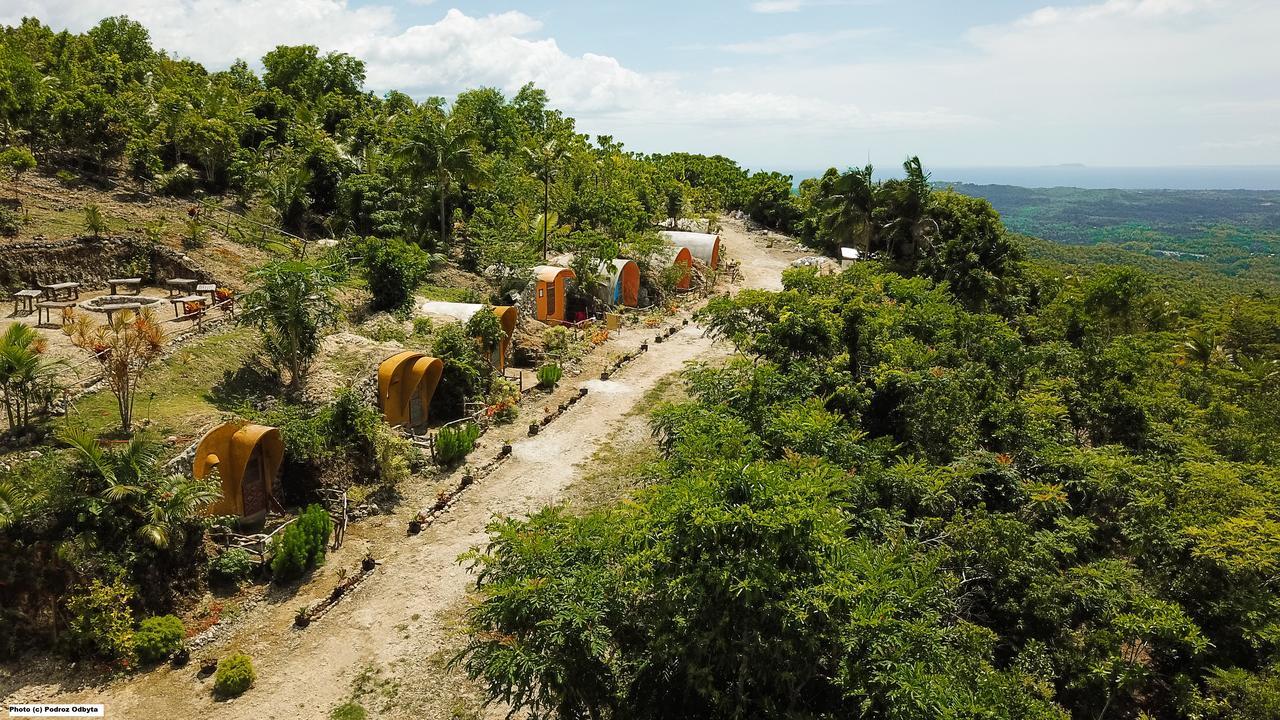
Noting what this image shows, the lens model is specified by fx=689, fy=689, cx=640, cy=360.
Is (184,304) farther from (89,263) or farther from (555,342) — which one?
(555,342)

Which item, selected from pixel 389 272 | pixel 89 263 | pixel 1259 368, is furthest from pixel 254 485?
pixel 1259 368

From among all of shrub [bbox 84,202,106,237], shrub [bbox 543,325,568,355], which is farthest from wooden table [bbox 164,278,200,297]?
shrub [bbox 543,325,568,355]

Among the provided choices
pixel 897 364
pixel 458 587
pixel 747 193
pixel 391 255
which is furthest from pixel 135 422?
pixel 747 193

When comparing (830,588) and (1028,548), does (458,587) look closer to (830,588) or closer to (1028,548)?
(830,588)

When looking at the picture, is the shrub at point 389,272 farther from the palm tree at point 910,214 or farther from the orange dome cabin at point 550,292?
the palm tree at point 910,214

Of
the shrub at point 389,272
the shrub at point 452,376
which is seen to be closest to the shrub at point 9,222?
the shrub at point 389,272

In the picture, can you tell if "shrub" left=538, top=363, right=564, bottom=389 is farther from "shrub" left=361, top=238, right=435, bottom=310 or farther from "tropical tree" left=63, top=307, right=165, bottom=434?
"tropical tree" left=63, top=307, right=165, bottom=434
